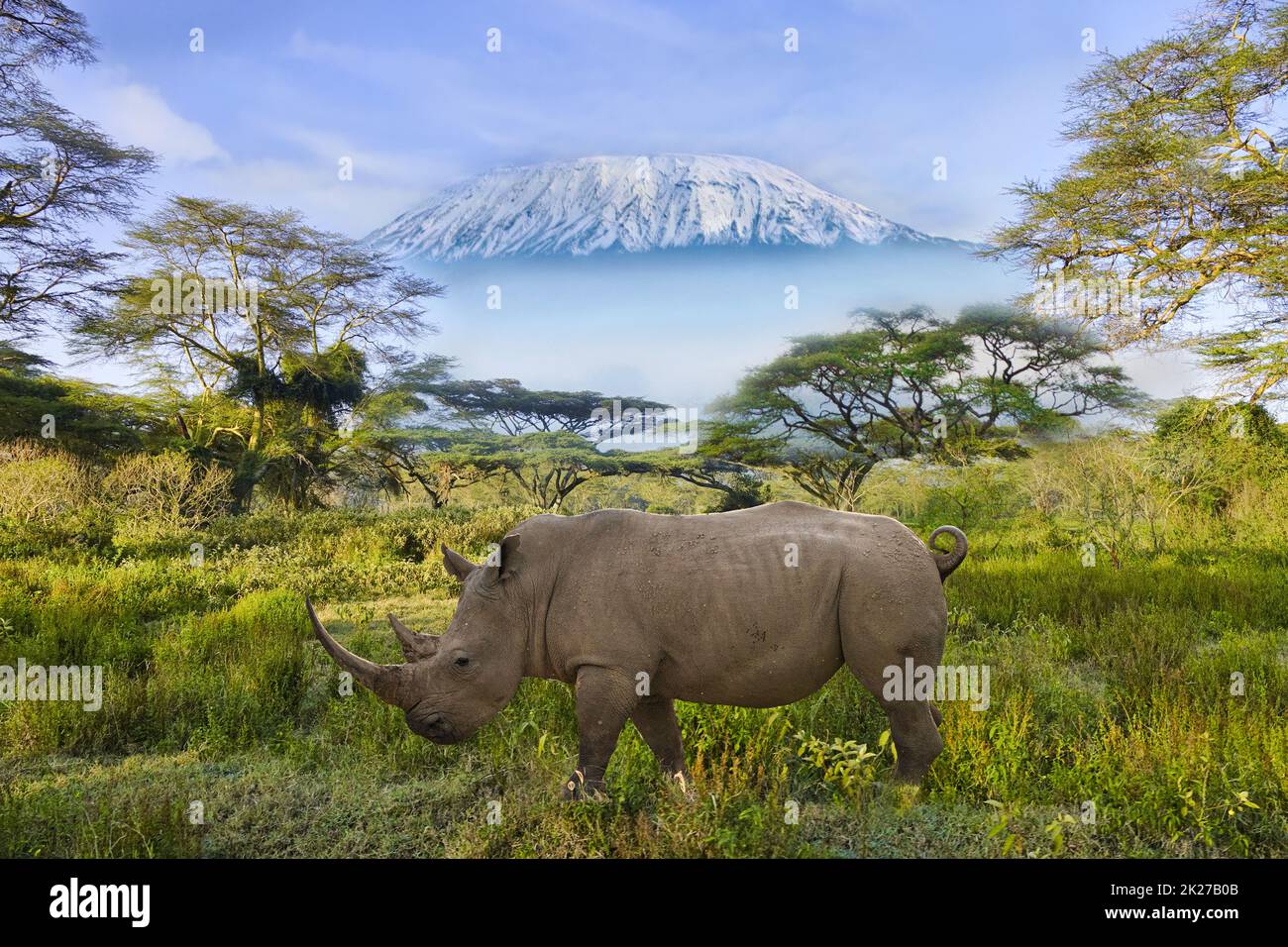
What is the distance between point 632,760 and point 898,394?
52.1 feet

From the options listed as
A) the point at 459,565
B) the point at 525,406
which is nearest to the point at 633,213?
the point at 525,406

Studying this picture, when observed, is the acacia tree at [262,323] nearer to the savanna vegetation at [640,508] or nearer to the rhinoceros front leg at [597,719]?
the savanna vegetation at [640,508]

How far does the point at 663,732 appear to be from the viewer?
167 inches

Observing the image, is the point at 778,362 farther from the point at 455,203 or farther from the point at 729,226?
the point at 455,203

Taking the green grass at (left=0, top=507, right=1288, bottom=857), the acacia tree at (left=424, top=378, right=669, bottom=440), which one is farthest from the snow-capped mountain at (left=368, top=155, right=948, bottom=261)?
the green grass at (left=0, top=507, right=1288, bottom=857)

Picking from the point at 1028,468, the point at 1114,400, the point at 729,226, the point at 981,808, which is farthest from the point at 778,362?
the point at 981,808

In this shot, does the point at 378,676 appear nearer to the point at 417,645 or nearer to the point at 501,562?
the point at 417,645

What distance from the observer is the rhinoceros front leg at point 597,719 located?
377 cm

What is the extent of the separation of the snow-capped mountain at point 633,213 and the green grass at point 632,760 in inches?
834

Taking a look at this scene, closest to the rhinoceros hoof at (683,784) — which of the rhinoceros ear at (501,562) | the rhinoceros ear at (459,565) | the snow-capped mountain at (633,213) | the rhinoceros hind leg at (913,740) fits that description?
the rhinoceros hind leg at (913,740)

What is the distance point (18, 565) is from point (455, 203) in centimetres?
2338

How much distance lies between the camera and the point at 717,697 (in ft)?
13.1

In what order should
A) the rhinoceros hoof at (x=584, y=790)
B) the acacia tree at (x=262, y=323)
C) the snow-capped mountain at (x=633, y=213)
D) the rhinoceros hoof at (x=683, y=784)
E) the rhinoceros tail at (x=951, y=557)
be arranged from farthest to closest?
the snow-capped mountain at (x=633, y=213) < the acacia tree at (x=262, y=323) < the rhinoceros tail at (x=951, y=557) < the rhinoceros hoof at (x=683, y=784) < the rhinoceros hoof at (x=584, y=790)

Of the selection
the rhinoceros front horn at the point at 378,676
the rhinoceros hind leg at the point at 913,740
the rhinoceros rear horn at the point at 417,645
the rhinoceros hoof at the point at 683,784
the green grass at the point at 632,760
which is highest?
the rhinoceros rear horn at the point at 417,645
